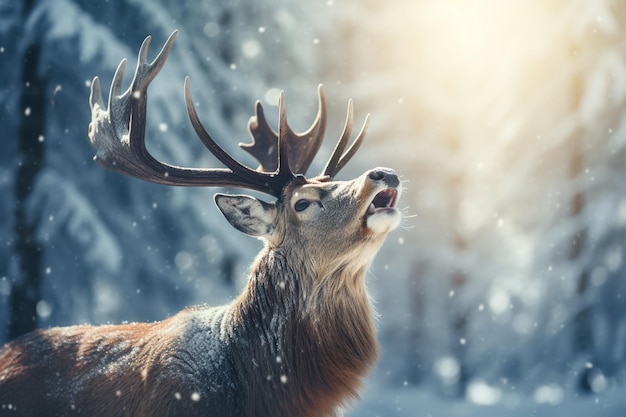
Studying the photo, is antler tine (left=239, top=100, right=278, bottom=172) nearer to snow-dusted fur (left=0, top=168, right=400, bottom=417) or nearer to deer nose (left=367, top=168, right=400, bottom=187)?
snow-dusted fur (left=0, top=168, right=400, bottom=417)

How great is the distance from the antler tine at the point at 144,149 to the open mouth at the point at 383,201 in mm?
482

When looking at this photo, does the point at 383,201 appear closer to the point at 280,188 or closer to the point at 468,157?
the point at 280,188

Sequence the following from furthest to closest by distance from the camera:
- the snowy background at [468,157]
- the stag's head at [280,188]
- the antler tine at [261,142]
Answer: the snowy background at [468,157] < the antler tine at [261,142] < the stag's head at [280,188]

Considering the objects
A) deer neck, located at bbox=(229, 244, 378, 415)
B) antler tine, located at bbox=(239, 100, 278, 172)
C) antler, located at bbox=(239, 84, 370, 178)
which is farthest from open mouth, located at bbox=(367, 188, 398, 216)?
antler tine, located at bbox=(239, 100, 278, 172)

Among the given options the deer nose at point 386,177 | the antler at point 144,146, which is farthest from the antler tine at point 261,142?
the deer nose at point 386,177

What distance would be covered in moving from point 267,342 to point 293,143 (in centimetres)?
155

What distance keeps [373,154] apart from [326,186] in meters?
6.19

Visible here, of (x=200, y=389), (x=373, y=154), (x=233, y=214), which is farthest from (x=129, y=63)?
(x=200, y=389)

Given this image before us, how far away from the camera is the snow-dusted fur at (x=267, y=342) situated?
344 cm

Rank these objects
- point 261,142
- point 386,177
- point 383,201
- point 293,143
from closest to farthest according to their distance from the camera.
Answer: point 386,177, point 383,201, point 293,143, point 261,142

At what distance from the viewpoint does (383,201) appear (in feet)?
12.1

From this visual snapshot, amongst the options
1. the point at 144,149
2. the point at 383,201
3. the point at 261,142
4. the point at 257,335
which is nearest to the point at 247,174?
the point at 144,149

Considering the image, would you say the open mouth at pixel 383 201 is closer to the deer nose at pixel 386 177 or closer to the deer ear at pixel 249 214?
the deer nose at pixel 386 177

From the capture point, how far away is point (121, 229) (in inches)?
335
